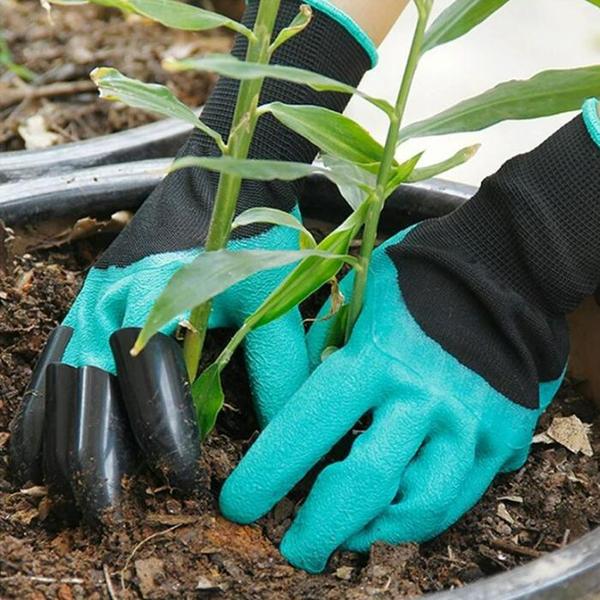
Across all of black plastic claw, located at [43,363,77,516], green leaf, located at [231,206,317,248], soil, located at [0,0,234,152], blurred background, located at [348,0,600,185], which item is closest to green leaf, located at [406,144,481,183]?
green leaf, located at [231,206,317,248]

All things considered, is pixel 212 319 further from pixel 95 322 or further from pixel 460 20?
pixel 460 20

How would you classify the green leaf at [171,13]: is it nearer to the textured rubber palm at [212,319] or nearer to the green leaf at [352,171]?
the green leaf at [352,171]

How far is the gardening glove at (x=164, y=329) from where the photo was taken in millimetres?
833

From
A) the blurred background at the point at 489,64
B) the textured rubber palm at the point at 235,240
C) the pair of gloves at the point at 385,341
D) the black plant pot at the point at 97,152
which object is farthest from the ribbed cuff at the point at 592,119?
the black plant pot at the point at 97,152

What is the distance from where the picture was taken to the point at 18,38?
6.86ft

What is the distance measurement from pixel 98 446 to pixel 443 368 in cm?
29

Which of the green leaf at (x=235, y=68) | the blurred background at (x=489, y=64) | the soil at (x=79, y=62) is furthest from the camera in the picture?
the soil at (x=79, y=62)

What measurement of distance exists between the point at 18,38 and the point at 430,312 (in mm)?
1459

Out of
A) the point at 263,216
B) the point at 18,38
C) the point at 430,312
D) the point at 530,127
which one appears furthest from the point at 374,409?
the point at 18,38

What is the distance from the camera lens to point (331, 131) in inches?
32.2

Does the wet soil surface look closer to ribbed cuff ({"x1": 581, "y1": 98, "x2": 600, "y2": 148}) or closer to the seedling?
the seedling

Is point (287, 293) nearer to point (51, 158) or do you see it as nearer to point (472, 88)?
point (51, 158)

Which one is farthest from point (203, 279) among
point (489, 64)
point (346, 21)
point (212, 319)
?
point (489, 64)

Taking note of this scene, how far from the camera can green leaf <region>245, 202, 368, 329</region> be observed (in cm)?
80
